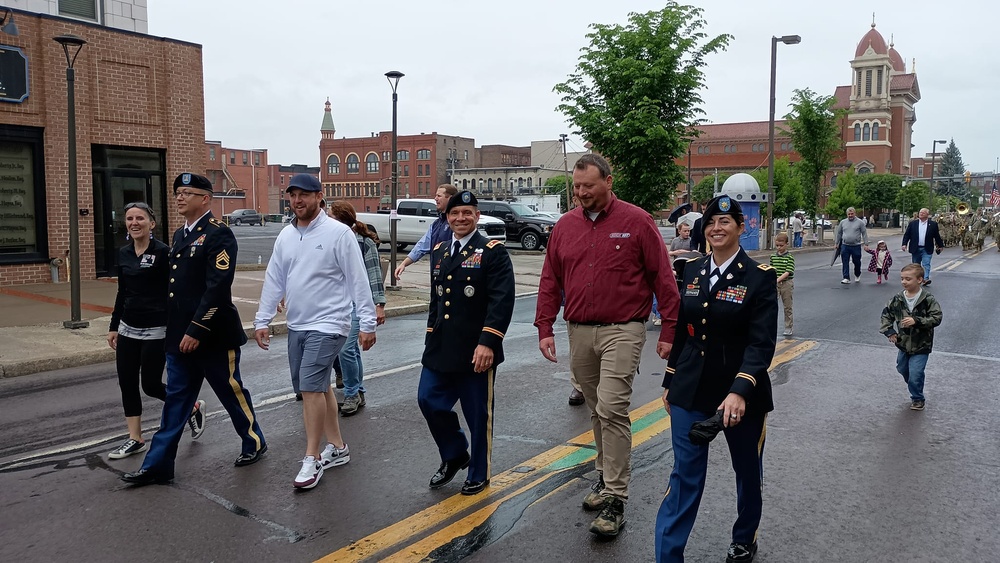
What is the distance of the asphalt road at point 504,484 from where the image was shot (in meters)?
4.15

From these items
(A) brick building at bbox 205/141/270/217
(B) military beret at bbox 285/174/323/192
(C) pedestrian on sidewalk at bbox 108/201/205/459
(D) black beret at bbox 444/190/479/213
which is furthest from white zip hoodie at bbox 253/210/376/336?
(A) brick building at bbox 205/141/270/217

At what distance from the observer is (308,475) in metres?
4.93

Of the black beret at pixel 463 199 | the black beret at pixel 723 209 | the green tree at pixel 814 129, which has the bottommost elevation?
the black beret at pixel 723 209

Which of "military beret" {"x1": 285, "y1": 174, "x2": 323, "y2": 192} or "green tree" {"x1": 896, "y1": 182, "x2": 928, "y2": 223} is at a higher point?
"green tree" {"x1": 896, "y1": 182, "x2": 928, "y2": 223}

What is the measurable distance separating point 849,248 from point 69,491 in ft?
59.2

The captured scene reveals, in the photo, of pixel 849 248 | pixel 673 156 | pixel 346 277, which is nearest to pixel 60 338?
pixel 346 277

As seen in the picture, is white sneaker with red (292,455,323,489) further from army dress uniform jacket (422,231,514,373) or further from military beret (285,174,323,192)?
military beret (285,174,323,192)

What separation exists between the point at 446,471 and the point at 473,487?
249mm

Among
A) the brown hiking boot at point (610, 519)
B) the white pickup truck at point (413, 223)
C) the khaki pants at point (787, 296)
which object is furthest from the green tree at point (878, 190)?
the brown hiking boot at point (610, 519)

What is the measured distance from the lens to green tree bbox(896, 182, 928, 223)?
75.9 metres

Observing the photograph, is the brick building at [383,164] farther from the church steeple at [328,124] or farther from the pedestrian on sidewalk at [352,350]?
the pedestrian on sidewalk at [352,350]

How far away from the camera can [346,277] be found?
5.17 m

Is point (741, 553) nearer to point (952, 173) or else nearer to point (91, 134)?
point (91, 134)

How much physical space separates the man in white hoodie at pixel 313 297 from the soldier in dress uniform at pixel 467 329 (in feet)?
1.72
